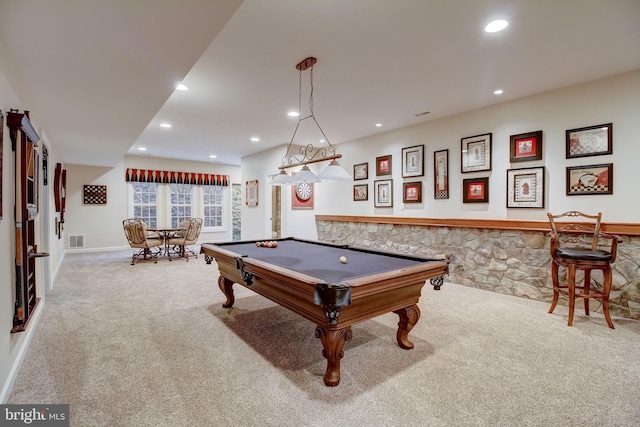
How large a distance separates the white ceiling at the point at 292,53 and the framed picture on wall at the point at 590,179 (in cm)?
99

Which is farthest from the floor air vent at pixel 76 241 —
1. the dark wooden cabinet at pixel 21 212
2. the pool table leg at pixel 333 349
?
the pool table leg at pixel 333 349

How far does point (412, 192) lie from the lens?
5074 millimetres

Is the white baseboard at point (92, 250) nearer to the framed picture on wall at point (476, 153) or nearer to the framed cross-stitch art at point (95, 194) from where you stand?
the framed cross-stitch art at point (95, 194)

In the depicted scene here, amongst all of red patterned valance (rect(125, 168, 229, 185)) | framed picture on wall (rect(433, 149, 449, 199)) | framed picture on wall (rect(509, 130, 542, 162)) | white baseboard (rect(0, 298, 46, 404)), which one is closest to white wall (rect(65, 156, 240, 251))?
red patterned valance (rect(125, 168, 229, 185))

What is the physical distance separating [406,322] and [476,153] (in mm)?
2971

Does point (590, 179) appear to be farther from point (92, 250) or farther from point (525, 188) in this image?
point (92, 250)

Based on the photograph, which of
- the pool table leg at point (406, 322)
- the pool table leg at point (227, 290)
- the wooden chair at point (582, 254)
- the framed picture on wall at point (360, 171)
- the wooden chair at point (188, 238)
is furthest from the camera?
the wooden chair at point (188, 238)

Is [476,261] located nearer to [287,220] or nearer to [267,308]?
[267,308]

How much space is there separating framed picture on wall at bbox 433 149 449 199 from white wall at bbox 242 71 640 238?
2.5 inches

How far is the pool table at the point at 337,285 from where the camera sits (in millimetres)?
1785

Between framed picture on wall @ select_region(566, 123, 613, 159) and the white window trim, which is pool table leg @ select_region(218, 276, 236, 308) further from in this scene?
the white window trim

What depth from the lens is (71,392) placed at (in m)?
1.85

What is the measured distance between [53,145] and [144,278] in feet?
9.37

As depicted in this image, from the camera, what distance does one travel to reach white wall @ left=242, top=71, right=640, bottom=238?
10.3 ft
